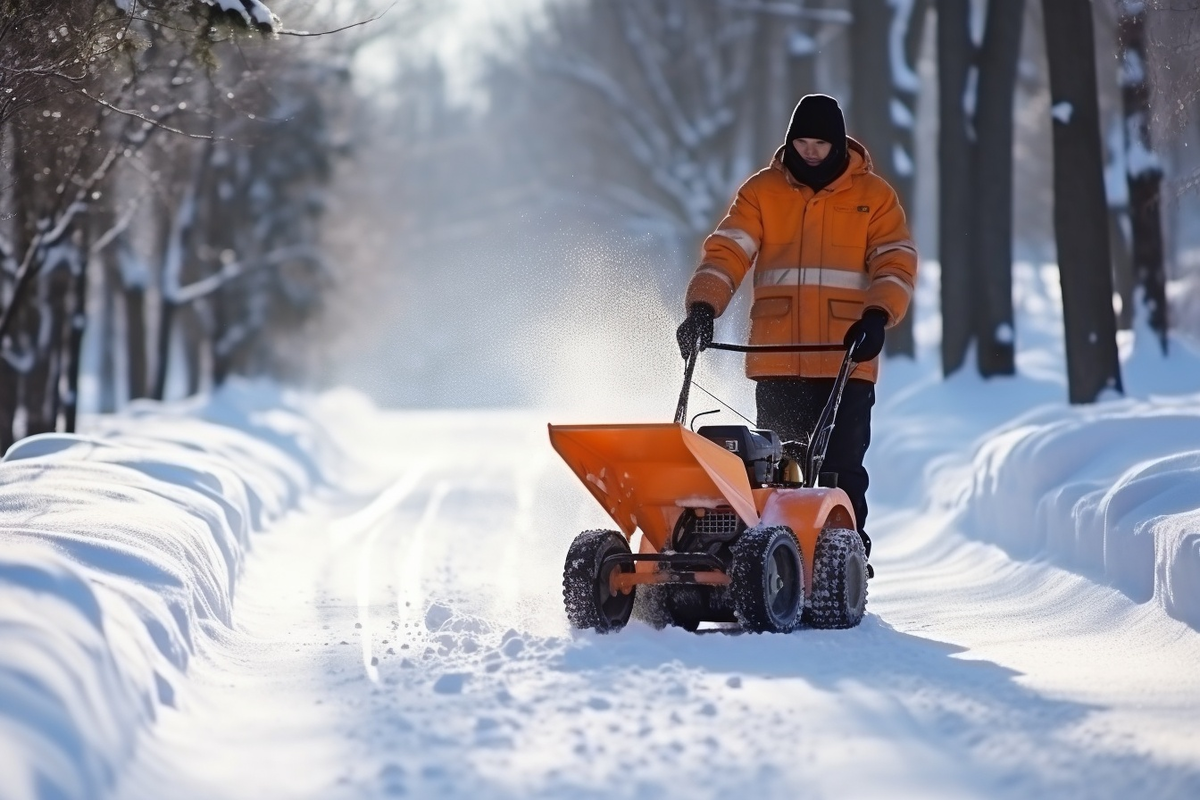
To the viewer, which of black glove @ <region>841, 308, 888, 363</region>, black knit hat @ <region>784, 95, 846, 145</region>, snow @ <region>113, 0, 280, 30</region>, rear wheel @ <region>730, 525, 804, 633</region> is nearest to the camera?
rear wheel @ <region>730, 525, 804, 633</region>

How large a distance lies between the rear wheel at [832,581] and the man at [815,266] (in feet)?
3.30

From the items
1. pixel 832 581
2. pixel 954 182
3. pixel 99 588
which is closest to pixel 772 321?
pixel 832 581

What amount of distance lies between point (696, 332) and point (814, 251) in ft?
3.35

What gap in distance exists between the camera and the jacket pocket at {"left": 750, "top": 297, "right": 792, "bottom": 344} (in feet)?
29.9

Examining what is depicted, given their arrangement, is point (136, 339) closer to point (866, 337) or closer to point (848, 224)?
point (848, 224)

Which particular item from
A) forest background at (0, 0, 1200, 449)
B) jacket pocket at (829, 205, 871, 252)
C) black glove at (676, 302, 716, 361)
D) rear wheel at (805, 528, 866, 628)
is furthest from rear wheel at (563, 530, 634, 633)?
forest background at (0, 0, 1200, 449)

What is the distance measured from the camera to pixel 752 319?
941 cm

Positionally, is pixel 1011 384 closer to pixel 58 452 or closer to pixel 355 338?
pixel 58 452

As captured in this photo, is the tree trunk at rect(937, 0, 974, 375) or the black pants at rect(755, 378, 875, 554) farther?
the tree trunk at rect(937, 0, 974, 375)

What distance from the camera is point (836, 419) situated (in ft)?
30.1

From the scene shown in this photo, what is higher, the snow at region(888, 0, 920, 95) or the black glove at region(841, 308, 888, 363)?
the snow at region(888, 0, 920, 95)

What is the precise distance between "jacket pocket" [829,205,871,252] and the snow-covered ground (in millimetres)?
1931

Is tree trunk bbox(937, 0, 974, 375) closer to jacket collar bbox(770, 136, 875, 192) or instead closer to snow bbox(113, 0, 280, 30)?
jacket collar bbox(770, 136, 875, 192)

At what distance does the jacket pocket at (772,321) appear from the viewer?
9.11 metres
